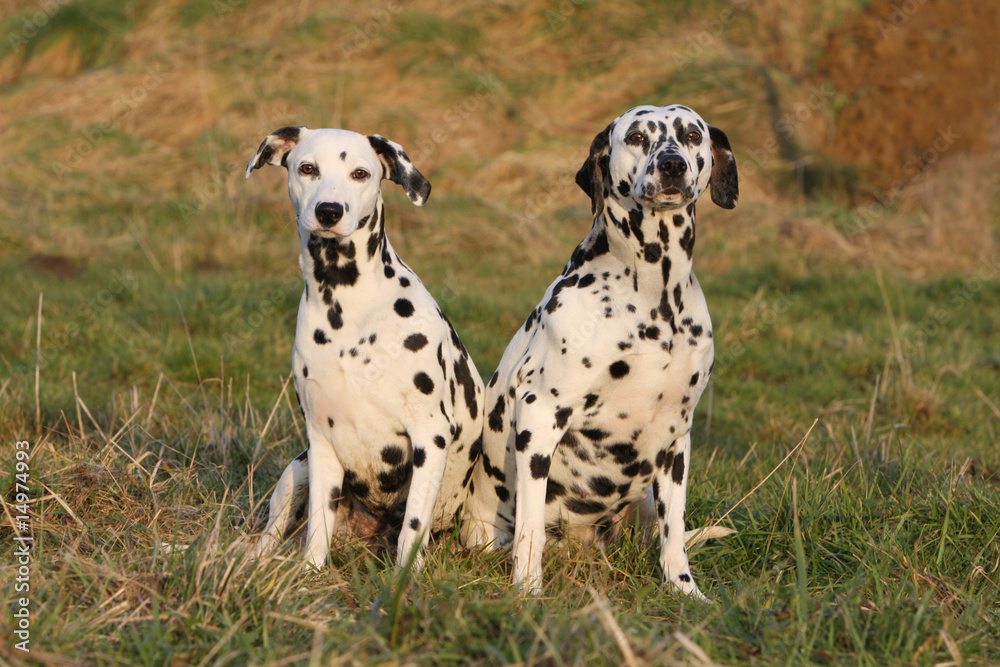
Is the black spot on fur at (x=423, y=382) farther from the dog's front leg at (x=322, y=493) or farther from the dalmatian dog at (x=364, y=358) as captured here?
the dog's front leg at (x=322, y=493)

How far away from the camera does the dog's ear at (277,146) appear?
4031 millimetres

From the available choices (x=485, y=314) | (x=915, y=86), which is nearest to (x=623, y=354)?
(x=485, y=314)

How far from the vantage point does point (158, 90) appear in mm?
13227

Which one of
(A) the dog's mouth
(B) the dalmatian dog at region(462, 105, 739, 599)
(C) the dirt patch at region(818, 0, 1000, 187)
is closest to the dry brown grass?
(C) the dirt patch at region(818, 0, 1000, 187)

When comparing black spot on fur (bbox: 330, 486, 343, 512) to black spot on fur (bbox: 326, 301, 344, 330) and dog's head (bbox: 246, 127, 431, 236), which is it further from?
Result: dog's head (bbox: 246, 127, 431, 236)

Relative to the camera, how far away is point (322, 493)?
3.87 metres

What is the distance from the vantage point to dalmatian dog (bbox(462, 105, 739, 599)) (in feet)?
12.0

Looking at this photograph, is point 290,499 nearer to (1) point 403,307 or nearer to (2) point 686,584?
(1) point 403,307

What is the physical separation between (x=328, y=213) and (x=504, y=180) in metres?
8.88

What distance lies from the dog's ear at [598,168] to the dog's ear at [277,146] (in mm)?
1228

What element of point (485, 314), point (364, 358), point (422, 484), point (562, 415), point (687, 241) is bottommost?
point (485, 314)

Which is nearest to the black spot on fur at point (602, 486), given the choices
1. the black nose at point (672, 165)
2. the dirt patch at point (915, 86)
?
the black nose at point (672, 165)

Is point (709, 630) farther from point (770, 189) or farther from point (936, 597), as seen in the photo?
point (770, 189)

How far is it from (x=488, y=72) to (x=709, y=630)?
39.3 feet
